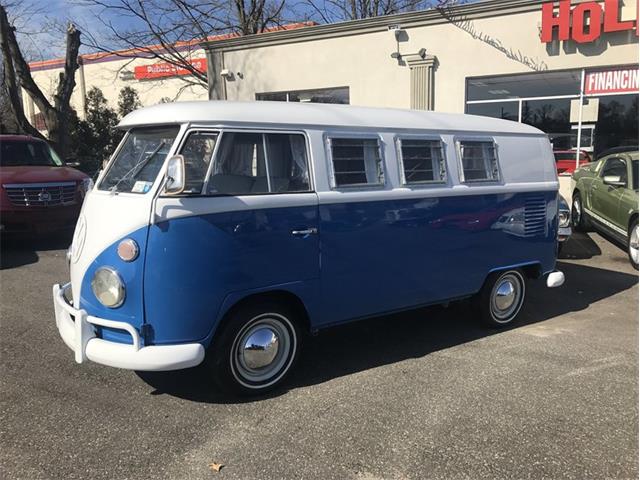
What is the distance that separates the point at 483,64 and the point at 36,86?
46.3 ft

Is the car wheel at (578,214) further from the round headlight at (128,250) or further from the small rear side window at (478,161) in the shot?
the round headlight at (128,250)

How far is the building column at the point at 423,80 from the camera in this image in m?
14.2

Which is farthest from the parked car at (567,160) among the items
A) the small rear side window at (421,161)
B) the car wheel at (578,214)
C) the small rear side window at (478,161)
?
the small rear side window at (421,161)

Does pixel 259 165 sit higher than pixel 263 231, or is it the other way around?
pixel 259 165

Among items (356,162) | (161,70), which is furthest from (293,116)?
(161,70)

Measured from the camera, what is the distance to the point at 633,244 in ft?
27.8

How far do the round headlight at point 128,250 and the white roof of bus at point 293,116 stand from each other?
2.86 ft

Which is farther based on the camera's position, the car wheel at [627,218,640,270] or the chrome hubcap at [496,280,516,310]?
the car wheel at [627,218,640,270]

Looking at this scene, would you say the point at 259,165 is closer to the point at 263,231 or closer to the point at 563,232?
the point at 263,231

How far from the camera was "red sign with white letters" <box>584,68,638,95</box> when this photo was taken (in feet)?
40.8

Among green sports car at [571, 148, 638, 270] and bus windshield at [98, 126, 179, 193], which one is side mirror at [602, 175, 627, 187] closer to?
green sports car at [571, 148, 638, 270]

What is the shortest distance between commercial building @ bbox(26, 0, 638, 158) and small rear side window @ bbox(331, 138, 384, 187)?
10.2 metres

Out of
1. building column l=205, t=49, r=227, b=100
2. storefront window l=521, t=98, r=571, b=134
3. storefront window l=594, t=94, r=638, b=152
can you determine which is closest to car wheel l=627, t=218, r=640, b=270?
storefront window l=594, t=94, r=638, b=152

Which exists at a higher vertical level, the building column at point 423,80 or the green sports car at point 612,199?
the building column at point 423,80
